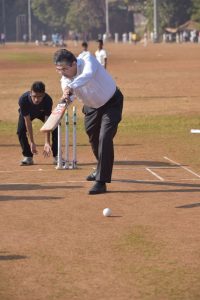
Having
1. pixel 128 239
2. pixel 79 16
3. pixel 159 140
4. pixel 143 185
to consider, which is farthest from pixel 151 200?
pixel 79 16

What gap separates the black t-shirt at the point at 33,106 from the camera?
53.1 ft

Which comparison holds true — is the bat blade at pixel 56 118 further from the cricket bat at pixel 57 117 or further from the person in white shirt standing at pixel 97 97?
the person in white shirt standing at pixel 97 97

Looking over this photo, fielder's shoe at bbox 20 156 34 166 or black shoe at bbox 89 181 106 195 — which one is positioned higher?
black shoe at bbox 89 181 106 195

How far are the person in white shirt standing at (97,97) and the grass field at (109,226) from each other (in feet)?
1.55

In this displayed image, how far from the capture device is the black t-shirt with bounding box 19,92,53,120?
53.1ft

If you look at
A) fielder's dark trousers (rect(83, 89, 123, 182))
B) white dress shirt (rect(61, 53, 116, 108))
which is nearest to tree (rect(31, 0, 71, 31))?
fielder's dark trousers (rect(83, 89, 123, 182))

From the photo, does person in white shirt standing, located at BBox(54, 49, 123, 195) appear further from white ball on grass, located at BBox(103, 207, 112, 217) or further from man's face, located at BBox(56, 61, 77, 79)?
white ball on grass, located at BBox(103, 207, 112, 217)

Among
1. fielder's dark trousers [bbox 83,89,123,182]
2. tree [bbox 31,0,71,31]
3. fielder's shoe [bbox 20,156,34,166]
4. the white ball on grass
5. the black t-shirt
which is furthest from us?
tree [bbox 31,0,71,31]

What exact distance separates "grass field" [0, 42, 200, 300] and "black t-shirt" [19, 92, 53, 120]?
94 cm

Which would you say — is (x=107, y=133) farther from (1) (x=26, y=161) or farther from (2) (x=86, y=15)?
(2) (x=86, y=15)

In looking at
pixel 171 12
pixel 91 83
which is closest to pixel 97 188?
pixel 91 83

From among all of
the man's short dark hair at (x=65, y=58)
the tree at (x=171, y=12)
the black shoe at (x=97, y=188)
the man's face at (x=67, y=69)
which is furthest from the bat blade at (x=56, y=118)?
the tree at (x=171, y=12)

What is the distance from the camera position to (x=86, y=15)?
169750 millimetres

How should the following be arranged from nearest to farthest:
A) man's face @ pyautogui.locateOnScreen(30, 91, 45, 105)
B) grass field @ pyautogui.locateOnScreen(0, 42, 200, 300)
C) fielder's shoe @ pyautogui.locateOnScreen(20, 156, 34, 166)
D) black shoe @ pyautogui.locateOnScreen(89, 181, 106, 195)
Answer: grass field @ pyautogui.locateOnScreen(0, 42, 200, 300), black shoe @ pyautogui.locateOnScreen(89, 181, 106, 195), man's face @ pyautogui.locateOnScreen(30, 91, 45, 105), fielder's shoe @ pyautogui.locateOnScreen(20, 156, 34, 166)
